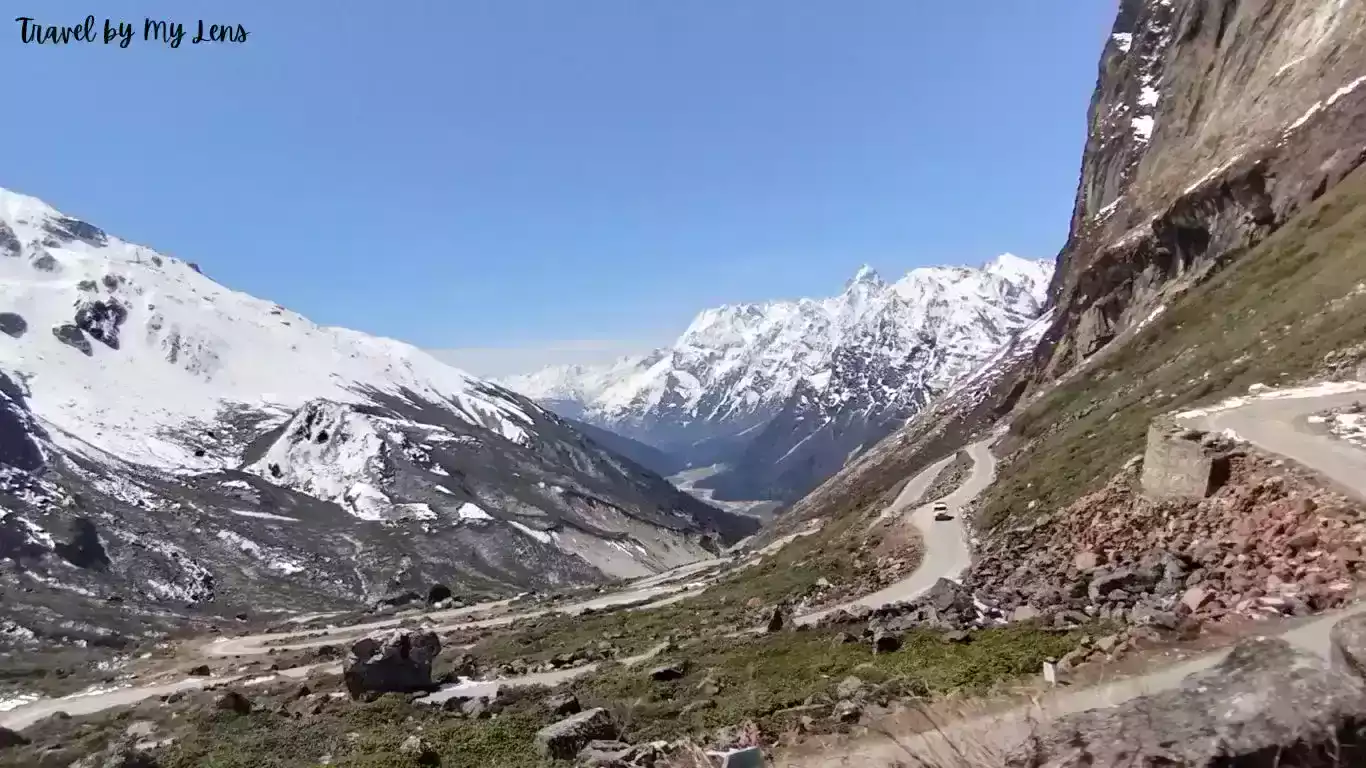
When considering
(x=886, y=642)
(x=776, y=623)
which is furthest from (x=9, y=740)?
(x=886, y=642)

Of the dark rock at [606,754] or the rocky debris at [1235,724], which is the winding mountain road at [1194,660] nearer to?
the rocky debris at [1235,724]

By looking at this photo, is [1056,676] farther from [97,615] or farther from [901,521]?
[97,615]

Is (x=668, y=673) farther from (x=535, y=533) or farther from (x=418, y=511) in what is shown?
(x=418, y=511)

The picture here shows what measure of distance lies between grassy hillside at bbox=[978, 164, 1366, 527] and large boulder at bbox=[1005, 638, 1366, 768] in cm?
2837

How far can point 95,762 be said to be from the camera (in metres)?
27.2

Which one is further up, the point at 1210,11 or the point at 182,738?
the point at 1210,11

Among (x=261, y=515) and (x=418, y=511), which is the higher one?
(x=261, y=515)

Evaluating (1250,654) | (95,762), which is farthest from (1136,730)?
(95,762)

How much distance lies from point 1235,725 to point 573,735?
14.6 m

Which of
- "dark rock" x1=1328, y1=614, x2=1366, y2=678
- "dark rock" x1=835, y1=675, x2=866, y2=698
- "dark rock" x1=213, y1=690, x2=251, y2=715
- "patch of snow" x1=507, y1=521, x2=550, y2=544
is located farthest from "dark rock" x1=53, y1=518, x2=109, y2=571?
"dark rock" x1=1328, y1=614, x2=1366, y2=678

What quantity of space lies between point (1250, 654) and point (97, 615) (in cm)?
15078

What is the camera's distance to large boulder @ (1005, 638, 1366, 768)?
568 centimetres

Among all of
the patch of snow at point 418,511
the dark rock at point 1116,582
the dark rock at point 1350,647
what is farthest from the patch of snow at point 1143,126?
the patch of snow at point 418,511

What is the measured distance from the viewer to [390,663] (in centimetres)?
3688
